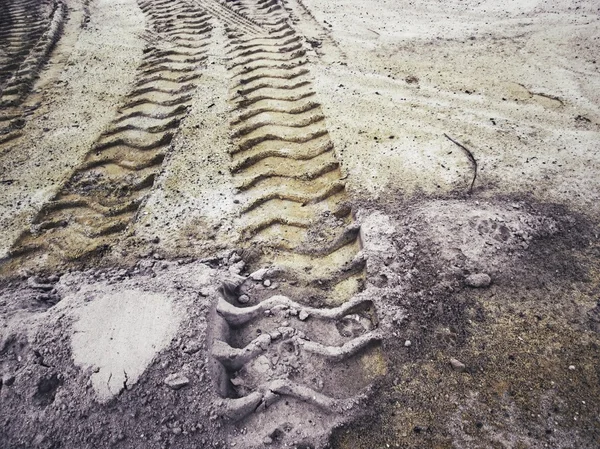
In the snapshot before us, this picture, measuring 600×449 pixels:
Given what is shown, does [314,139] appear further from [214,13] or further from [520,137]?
[214,13]

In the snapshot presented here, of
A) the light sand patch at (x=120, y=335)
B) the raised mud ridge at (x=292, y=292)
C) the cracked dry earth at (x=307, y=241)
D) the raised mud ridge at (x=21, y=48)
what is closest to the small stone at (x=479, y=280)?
the cracked dry earth at (x=307, y=241)

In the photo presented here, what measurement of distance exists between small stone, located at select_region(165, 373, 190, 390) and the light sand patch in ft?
0.53

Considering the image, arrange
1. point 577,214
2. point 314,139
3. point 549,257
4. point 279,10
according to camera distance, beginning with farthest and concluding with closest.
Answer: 1. point 279,10
2. point 314,139
3. point 577,214
4. point 549,257

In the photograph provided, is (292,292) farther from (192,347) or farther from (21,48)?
(21,48)

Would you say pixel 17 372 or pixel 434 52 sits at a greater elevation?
pixel 434 52

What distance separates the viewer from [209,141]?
155 inches

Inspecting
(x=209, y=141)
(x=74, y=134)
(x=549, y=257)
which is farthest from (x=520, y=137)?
(x=74, y=134)

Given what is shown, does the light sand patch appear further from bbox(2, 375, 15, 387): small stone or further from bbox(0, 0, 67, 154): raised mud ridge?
bbox(0, 0, 67, 154): raised mud ridge

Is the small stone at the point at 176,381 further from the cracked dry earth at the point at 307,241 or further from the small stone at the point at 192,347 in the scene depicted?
the small stone at the point at 192,347

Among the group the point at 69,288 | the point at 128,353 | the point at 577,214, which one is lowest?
the point at 69,288

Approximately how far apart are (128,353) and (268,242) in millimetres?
1289

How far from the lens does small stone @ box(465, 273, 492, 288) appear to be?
2.49 m

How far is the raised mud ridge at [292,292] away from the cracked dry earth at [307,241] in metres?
0.02

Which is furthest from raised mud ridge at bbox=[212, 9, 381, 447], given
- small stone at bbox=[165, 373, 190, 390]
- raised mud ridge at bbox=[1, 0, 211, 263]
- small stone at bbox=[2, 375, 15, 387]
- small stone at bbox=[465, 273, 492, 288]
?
small stone at bbox=[2, 375, 15, 387]
